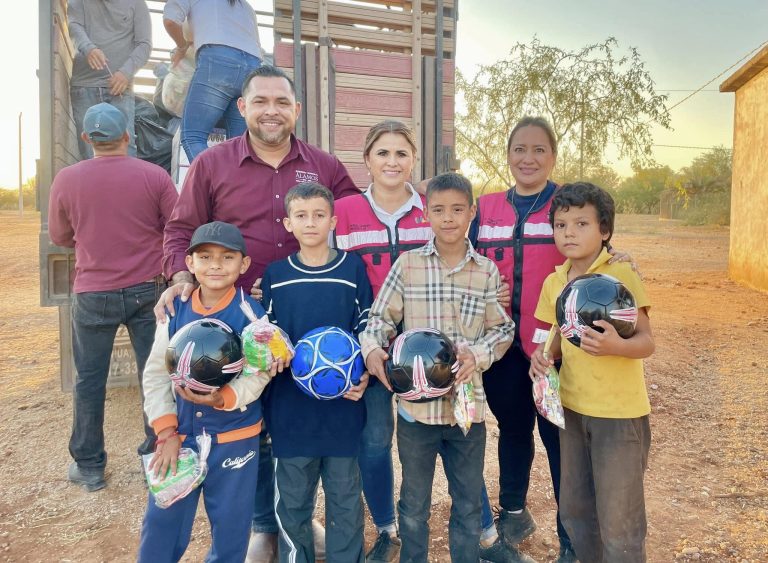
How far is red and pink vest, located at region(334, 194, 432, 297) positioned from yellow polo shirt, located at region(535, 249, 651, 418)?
0.87 meters

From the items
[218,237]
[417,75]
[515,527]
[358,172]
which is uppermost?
[417,75]

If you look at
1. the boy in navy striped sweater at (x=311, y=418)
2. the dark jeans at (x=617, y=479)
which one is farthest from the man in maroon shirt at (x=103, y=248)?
the dark jeans at (x=617, y=479)

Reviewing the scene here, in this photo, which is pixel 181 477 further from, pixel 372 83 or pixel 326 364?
pixel 372 83

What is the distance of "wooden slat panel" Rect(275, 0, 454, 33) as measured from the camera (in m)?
5.80

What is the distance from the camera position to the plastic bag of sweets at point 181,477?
2.44 meters

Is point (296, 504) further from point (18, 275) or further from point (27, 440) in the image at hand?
point (18, 275)

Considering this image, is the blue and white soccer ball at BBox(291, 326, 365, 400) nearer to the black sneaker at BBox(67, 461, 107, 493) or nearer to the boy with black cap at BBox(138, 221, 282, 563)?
the boy with black cap at BBox(138, 221, 282, 563)

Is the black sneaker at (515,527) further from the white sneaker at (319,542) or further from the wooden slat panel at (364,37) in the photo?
the wooden slat panel at (364,37)

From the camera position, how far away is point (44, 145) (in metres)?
4.47

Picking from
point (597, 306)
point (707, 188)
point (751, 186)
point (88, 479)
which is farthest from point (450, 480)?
point (707, 188)

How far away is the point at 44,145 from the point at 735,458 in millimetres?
6487

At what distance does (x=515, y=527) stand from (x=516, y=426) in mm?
680

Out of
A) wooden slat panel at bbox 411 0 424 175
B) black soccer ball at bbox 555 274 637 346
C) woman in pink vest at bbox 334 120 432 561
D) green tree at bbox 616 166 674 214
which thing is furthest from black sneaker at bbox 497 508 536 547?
green tree at bbox 616 166 674 214

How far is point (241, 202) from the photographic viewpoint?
10.5 feet
